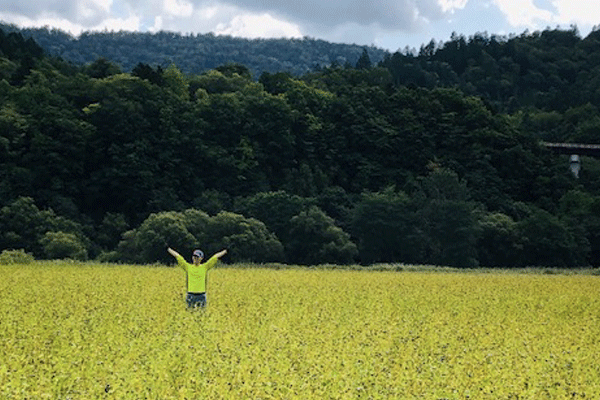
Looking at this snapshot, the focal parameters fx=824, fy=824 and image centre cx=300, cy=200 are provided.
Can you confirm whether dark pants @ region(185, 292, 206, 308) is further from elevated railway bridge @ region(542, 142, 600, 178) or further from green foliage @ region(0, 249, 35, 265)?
elevated railway bridge @ region(542, 142, 600, 178)

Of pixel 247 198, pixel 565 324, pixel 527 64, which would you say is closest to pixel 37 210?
pixel 247 198

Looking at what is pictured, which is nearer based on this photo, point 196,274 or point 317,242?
point 196,274

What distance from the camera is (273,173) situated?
81.8 meters

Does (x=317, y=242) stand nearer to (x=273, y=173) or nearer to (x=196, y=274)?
(x=273, y=173)

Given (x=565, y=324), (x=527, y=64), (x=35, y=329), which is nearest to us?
(x=35, y=329)

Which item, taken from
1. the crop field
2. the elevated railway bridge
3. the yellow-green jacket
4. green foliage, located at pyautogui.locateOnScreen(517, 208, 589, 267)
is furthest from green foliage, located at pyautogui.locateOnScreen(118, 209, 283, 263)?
the elevated railway bridge

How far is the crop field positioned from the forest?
3385 cm

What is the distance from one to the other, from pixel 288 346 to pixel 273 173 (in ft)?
223

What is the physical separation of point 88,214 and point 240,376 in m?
62.6

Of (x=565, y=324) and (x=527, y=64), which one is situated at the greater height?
(x=527, y=64)

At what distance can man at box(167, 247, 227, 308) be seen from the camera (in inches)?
688

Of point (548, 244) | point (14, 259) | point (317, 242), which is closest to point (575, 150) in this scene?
point (548, 244)

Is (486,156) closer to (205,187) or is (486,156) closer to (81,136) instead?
(205,187)

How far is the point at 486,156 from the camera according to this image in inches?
3236
